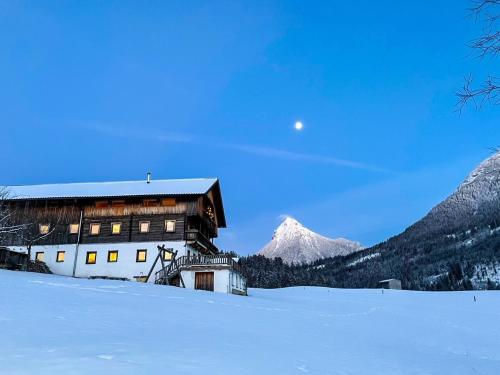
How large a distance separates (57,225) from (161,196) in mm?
11037

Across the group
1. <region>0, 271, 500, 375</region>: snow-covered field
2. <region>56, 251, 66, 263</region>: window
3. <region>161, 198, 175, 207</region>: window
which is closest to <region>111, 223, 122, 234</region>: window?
<region>161, 198, 175, 207</region>: window

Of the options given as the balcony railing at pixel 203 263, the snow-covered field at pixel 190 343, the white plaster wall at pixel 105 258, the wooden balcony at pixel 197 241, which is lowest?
the snow-covered field at pixel 190 343

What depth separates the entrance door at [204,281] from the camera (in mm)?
32969

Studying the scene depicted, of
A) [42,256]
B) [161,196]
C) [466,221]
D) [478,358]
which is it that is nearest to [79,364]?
[478,358]

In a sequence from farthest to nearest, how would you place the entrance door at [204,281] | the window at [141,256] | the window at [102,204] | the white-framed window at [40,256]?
1. the window at [102,204]
2. the white-framed window at [40,256]
3. the window at [141,256]
4. the entrance door at [204,281]

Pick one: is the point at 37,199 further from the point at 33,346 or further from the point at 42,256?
the point at 33,346

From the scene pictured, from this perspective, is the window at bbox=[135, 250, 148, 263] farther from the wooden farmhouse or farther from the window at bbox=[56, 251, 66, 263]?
the window at bbox=[56, 251, 66, 263]

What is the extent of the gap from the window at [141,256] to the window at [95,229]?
4986 mm

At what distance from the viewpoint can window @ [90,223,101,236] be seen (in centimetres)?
4200

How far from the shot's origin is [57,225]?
42.5 metres

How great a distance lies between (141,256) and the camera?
132 feet

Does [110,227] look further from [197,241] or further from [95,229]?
[197,241]

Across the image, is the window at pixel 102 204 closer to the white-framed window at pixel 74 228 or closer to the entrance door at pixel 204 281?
the white-framed window at pixel 74 228

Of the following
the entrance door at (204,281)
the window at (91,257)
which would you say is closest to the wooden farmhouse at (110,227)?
the window at (91,257)
